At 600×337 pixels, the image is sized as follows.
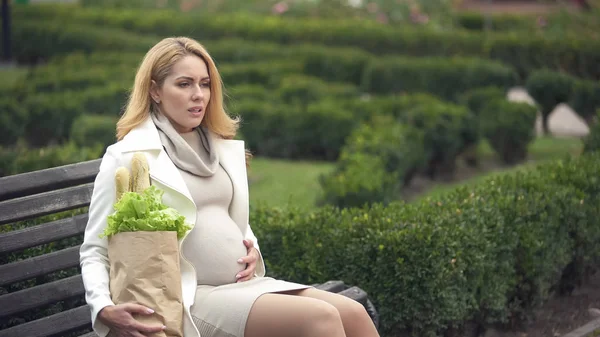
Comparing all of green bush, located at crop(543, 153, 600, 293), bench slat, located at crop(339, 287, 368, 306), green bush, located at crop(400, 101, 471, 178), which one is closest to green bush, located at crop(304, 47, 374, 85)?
green bush, located at crop(400, 101, 471, 178)

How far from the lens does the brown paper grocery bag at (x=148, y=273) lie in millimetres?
2963

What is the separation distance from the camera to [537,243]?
16.8 ft

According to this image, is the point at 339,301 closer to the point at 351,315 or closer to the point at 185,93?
the point at 351,315

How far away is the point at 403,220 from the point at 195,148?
4.87ft

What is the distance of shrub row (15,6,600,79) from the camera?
16.9 metres

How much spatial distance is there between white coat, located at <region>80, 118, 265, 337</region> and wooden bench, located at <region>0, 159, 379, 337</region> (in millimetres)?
476

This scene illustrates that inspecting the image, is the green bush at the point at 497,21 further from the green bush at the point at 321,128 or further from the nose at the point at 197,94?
the nose at the point at 197,94

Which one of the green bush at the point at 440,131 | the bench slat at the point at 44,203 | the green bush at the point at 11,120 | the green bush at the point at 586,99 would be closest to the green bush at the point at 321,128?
the green bush at the point at 440,131

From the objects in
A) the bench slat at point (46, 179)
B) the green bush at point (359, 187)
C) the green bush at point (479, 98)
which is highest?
the bench slat at point (46, 179)

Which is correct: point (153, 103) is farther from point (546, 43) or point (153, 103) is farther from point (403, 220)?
point (546, 43)

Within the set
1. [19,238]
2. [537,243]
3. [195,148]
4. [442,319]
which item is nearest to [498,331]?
[537,243]

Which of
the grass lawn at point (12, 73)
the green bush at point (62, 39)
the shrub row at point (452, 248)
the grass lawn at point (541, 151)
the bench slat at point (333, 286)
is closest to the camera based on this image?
the bench slat at point (333, 286)

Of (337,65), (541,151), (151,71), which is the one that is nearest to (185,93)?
(151,71)

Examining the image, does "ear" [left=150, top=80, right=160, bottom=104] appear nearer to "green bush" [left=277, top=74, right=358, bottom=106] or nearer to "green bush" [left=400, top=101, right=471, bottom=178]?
"green bush" [left=400, top=101, right=471, bottom=178]
